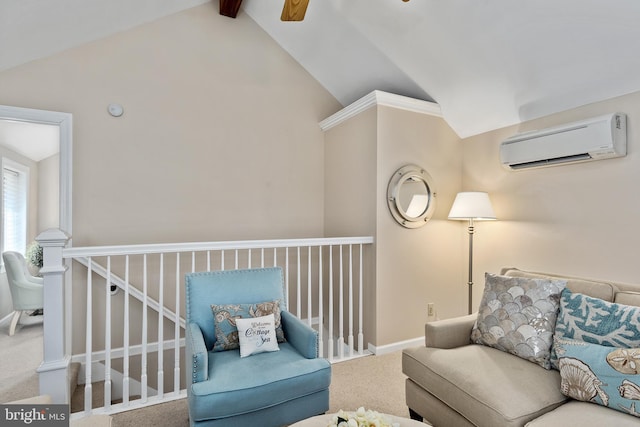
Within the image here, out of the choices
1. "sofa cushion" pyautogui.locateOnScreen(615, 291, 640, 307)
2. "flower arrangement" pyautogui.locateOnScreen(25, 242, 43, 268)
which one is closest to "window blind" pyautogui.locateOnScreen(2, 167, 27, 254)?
"flower arrangement" pyautogui.locateOnScreen(25, 242, 43, 268)

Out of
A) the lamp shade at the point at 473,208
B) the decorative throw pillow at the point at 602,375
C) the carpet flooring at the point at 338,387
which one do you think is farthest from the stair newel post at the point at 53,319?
the lamp shade at the point at 473,208

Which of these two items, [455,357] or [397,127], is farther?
[397,127]

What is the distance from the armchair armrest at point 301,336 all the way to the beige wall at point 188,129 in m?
1.49

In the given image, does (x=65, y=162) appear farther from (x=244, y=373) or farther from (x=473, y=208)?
(x=473, y=208)

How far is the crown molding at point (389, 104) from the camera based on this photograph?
294 centimetres

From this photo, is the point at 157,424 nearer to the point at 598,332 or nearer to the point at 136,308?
the point at 136,308

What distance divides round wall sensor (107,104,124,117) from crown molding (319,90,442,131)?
2052mm

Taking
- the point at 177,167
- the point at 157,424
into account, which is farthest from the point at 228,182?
the point at 157,424

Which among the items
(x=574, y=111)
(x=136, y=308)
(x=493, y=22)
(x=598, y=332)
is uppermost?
(x=493, y=22)

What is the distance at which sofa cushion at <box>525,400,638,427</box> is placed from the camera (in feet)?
4.09

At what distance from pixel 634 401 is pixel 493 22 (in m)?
2.26

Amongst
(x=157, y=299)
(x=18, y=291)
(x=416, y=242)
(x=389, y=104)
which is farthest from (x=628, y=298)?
(x=18, y=291)

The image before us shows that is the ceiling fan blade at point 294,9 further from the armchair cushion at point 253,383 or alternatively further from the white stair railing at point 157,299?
the armchair cushion at point 253,383

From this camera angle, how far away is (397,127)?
3.02 m
